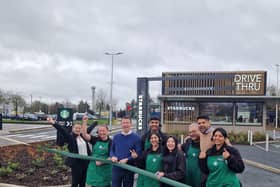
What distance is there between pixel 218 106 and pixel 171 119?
384 cm

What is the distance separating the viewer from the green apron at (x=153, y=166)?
4.53 meters

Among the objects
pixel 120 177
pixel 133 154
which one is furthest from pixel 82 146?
pixel 133 154

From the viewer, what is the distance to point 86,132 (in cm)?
602

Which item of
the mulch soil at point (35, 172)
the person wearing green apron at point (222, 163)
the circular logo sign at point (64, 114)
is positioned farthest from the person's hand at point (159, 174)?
the circular logo sign at point (64, 114)

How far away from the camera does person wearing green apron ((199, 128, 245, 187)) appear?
3754 millimetres

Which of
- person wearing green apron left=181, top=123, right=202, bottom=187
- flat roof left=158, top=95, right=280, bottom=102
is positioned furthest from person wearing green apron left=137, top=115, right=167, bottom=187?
flat roof left=158, top=95, right=280, bottom=102

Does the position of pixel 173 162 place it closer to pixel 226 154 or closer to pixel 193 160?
pixel 193 160

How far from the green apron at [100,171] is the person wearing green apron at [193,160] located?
5.17 ft

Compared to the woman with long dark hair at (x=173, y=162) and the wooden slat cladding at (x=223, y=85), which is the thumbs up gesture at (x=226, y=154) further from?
the wooden slat cladding at (x=223, y=85)

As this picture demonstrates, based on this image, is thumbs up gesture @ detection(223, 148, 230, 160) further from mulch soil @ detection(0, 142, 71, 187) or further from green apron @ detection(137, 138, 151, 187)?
mulch soil @ detection(0, 142, 71, 187)

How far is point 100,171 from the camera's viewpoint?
18.0ft

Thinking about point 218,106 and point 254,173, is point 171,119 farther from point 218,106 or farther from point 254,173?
point 254,173

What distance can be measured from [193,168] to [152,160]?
60 cm

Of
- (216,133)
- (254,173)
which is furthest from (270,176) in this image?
(216,133)
